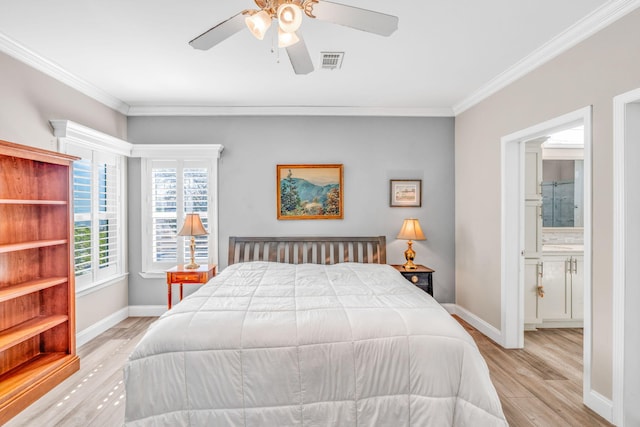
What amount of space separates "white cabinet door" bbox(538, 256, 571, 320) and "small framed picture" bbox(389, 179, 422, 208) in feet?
5.50

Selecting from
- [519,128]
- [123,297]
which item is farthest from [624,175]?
[123,297]

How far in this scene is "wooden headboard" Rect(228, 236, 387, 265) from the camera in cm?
446

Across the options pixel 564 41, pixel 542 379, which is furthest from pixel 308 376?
pixel 564 41

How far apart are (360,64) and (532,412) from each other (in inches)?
124

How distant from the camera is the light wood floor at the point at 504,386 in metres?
2.37

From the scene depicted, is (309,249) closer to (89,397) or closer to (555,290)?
(89,397)

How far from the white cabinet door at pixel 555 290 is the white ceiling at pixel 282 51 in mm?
2200

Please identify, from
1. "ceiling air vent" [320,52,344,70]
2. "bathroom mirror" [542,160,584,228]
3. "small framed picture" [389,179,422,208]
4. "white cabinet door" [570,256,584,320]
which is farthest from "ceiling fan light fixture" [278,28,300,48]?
"bathroom mirror" [542,160,584,228]

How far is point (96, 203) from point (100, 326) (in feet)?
4.70

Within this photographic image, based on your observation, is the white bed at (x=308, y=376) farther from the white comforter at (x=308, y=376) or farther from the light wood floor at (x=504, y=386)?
the light wood floor at (x=504, y=386)

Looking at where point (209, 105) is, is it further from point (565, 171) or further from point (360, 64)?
point (565, 171)

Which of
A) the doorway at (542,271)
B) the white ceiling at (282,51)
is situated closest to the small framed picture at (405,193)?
the white ceiling at (282,51)

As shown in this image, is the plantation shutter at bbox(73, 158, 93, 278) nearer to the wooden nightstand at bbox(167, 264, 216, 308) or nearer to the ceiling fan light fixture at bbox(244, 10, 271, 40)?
the wooden nightstand at bbox(167, 264, 216, 308)

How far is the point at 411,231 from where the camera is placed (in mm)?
4227
